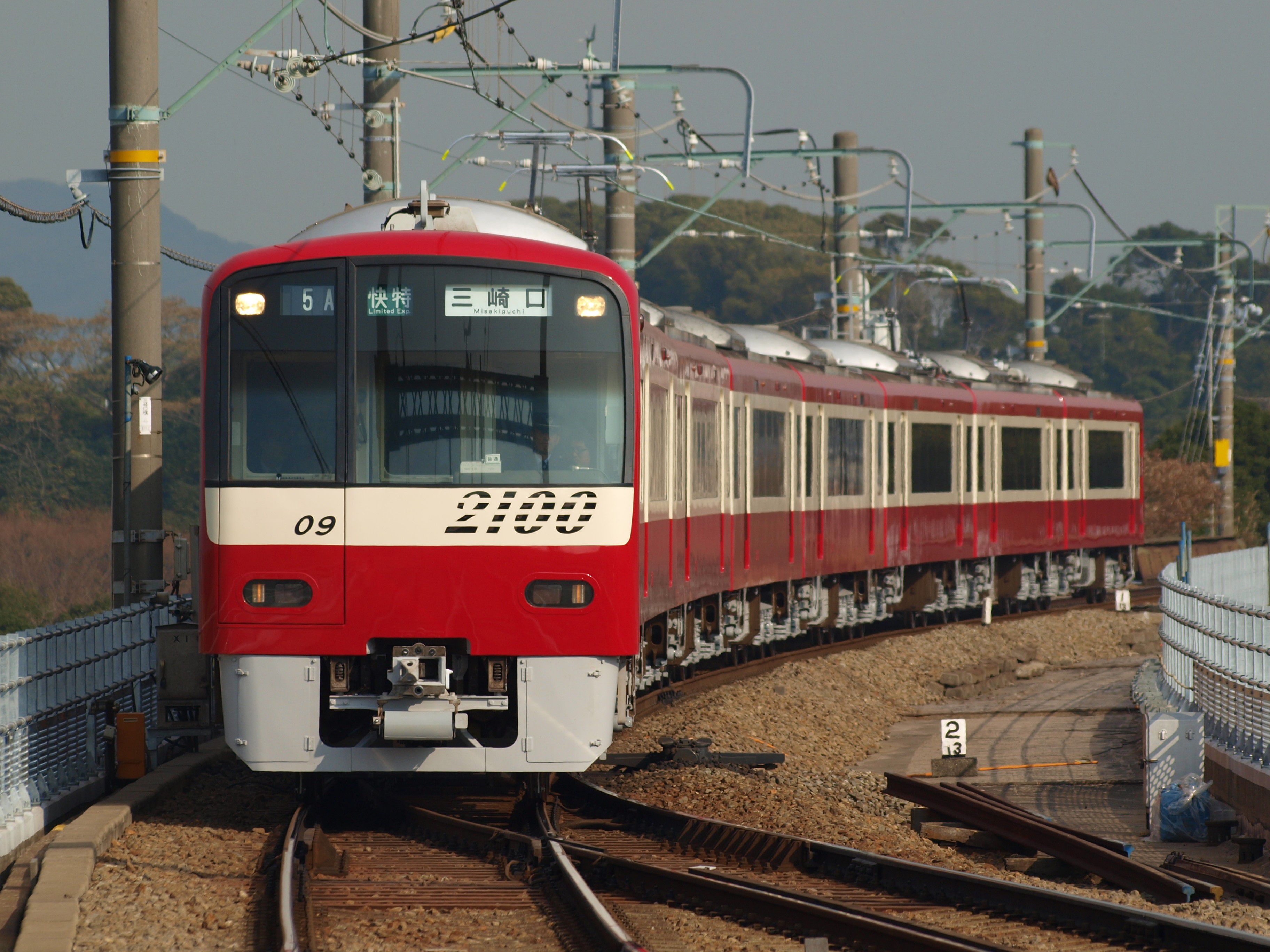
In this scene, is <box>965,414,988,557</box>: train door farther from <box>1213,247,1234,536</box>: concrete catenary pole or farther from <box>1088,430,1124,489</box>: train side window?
<box>1213,247,1234,536</box>: concrete catenary pole

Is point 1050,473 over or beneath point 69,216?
beneath

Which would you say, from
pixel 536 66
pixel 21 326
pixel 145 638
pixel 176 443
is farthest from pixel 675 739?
pixel 21 326

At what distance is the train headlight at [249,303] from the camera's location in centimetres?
937

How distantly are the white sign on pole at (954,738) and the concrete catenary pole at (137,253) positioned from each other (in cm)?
558

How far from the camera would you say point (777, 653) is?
70.1 ft

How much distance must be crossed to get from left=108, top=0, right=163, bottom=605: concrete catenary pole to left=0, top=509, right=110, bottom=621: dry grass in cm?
3873

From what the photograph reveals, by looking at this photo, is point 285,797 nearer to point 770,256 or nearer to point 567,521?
point 567,521

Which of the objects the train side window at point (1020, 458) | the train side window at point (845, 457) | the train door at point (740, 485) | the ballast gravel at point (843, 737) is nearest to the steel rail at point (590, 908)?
the ballast gravel at point (843, 737)

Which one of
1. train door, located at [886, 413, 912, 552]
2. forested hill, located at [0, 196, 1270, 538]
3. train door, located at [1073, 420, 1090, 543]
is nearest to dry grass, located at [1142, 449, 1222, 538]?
forested hill, located at [0, 196, 1270, 538]

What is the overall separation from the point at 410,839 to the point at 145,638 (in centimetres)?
356

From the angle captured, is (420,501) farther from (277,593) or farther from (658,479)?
(658,479)

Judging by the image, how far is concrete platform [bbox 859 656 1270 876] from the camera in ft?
36.3

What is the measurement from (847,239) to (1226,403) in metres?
15.5

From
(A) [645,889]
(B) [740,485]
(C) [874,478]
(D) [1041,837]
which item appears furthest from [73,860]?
(C) [874,478]
